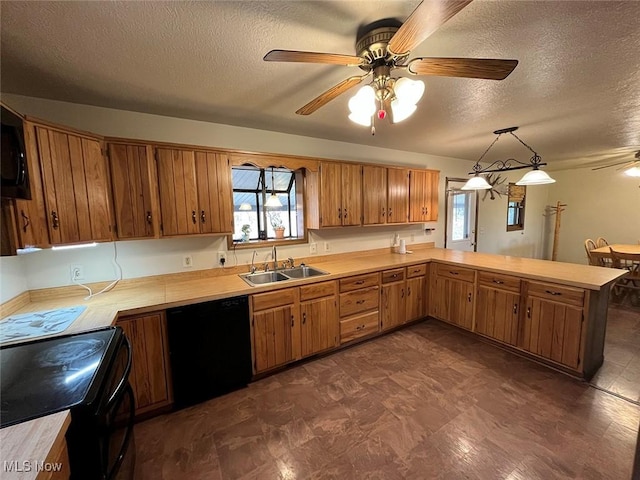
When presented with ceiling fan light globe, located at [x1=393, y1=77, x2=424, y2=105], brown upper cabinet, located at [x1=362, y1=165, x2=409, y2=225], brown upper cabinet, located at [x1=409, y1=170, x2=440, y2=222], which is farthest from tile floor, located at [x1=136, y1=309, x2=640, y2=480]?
ceiling fan light globe, located at [x1=393, y1=77, x2=424, y2=105]

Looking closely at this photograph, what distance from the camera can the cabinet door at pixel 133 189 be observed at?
6.75 feet

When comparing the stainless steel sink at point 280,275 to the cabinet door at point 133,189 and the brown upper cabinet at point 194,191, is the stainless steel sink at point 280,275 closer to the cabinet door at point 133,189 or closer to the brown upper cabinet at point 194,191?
the brown upper cabinet at point 194,191

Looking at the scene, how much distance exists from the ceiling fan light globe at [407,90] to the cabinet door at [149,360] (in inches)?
85.6

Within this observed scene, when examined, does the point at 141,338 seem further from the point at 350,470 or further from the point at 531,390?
the point at 531,390

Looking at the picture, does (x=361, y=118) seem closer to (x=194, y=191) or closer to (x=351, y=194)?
(x=194, y=191)

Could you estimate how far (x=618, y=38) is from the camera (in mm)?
1399

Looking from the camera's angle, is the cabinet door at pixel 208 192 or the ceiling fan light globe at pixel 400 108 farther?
the cabinet door at pixel 208 192

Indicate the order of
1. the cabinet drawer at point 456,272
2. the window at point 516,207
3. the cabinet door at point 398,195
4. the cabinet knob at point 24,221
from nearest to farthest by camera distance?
the cabinet knob at point 24,221
the cabinet drawer at point 456,272
the cabinet door at point 398,195
the window at point 516,207

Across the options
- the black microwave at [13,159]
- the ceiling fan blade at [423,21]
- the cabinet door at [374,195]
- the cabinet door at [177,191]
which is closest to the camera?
the ceiling fan blade at [423,21]

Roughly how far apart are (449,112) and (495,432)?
263 cm

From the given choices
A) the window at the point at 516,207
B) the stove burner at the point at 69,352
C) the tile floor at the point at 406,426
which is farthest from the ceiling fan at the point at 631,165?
the stove burner at the point at 69,352

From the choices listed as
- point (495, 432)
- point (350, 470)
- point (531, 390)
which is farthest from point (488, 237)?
point (350, 470)

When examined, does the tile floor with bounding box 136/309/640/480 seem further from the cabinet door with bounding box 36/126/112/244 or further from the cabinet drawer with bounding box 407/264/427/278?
the cabinet door with bounding box 36/126/112/244

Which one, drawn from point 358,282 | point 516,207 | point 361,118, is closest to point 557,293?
point 358,282
